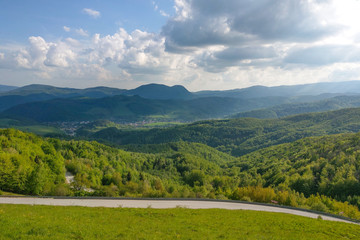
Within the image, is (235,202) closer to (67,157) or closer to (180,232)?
(180,232)

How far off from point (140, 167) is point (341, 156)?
12042cm

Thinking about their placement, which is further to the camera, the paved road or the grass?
the paved road

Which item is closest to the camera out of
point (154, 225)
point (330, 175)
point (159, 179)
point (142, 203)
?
point (154, 225)

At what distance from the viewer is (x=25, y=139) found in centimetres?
8531

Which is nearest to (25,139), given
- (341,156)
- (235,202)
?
(235,202)

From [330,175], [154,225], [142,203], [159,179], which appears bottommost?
[159,179]

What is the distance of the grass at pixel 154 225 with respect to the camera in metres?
20.6

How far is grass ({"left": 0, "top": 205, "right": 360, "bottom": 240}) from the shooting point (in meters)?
20.6

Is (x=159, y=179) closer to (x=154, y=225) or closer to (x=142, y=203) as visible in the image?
(x=142, y=203)

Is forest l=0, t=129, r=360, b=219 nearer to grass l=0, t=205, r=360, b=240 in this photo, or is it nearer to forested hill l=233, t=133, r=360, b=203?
forested hill l=233, t=133, r=360, b=203

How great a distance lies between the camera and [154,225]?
2523 centimetres

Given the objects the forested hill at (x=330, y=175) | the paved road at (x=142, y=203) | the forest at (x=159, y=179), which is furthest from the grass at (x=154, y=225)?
the forested hill at (x=330, y=175)

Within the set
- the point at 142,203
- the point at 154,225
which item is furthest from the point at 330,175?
the point at 154,225

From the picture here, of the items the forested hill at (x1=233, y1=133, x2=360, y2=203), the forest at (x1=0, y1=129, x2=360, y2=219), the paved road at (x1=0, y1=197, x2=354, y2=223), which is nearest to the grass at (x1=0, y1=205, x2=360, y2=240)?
the paved road at (x1=0, y1=197, x2=354, y2=223)
